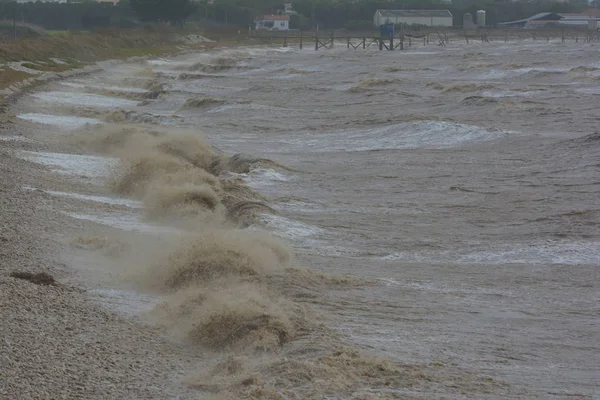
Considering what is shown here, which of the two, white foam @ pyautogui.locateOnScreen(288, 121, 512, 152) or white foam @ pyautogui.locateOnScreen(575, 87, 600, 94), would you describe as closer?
white foam @ pyautogui.locateOnScreen(288, 121, 512, 152)

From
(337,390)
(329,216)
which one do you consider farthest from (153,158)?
(337,390)

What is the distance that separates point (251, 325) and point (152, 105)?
31.9m

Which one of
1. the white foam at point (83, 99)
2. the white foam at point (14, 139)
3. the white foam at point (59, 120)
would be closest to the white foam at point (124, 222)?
the white foam at point (14, 139)

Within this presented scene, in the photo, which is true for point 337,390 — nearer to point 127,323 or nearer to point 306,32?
point 127,323

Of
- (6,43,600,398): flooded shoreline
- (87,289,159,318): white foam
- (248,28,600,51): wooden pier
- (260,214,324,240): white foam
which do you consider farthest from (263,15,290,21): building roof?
(87,289,159,318): white foam

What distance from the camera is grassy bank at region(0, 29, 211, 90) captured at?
49750 millimetres

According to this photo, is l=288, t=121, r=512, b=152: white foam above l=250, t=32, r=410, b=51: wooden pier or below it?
above

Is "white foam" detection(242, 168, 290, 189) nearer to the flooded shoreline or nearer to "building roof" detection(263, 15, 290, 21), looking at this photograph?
the flooded shoreline

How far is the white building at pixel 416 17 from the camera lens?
Answer: 140 m

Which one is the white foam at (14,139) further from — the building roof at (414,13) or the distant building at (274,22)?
the distant building at (274,22)

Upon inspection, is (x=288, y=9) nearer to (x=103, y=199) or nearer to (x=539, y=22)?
(x=539, y=22)

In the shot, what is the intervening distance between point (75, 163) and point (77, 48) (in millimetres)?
47317

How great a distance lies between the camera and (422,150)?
2567cm

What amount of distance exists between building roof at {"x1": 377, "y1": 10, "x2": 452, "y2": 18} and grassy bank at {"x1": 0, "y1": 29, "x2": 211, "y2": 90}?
138ft
